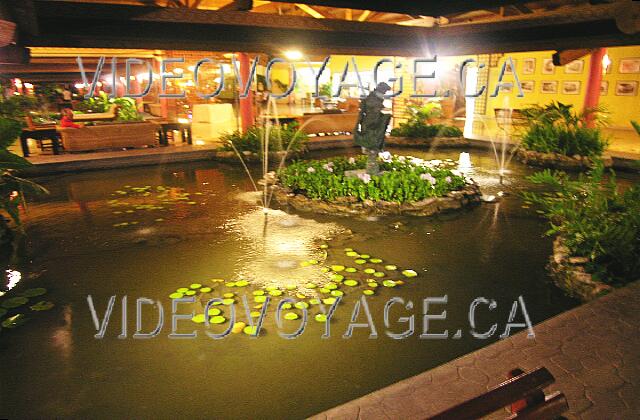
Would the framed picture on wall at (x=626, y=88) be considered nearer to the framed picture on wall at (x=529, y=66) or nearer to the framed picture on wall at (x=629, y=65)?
the framed picture on wall at (x=629, y=65)

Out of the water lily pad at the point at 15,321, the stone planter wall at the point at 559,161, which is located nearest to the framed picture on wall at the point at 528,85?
the stone planter wall at the point at 559,161

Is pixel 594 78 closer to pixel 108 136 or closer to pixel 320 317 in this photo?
pixel 320 317

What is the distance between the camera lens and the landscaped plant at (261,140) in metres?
12.4

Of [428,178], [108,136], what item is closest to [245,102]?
[108,136]

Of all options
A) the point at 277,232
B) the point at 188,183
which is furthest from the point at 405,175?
the point at 188,183

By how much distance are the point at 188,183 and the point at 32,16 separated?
16.2ft

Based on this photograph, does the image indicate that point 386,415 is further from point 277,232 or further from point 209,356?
point 277,232

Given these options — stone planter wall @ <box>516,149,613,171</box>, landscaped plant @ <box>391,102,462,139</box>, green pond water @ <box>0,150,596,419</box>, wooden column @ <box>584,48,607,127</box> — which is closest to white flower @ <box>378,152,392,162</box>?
green pond water @ <box>0,150,596,419</box>

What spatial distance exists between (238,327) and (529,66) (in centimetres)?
2000

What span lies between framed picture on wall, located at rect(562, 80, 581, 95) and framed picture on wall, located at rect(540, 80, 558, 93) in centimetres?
37

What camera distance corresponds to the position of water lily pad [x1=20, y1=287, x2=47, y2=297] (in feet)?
15.6

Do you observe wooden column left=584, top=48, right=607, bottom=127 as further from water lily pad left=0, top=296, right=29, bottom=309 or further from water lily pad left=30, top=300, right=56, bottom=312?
water lily pad left=0, top=296, right=29, bottom=309

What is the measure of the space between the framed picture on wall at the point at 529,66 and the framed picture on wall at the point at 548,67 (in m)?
0.49

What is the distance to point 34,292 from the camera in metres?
4.81
